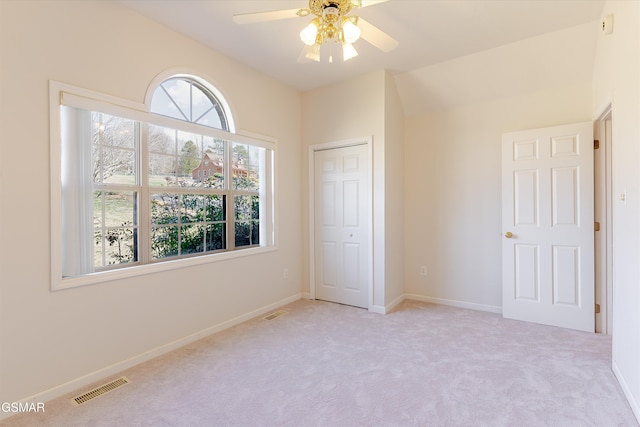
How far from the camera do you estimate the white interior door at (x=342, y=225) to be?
3801mm

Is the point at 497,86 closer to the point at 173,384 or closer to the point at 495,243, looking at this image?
the point at 495,243

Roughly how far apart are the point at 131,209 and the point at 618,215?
12.0 ft

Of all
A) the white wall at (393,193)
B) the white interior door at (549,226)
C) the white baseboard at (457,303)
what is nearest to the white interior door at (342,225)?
the white wall at (393,193)

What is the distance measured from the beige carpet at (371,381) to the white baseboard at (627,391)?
0.04m

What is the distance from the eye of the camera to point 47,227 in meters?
2.05

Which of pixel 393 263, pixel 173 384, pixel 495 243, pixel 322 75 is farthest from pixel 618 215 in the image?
pixel 173 384

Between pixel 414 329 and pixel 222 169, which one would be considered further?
pixel 222 169

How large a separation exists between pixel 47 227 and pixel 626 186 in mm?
3740

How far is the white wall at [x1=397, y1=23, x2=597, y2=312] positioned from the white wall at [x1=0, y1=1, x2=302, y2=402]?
8.16ft

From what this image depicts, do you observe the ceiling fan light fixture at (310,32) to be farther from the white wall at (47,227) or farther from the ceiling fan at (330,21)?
the white wall at (47,227)

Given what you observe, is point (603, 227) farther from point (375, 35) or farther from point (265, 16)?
point (265, 16)

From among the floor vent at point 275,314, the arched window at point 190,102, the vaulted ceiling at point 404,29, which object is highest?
the vaulted ceiling at point 404,29

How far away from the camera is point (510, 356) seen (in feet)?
8.34

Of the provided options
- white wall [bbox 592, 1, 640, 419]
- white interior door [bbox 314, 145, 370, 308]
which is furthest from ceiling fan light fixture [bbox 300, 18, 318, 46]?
white interior door [bbox 314, 145, 370, 308]
